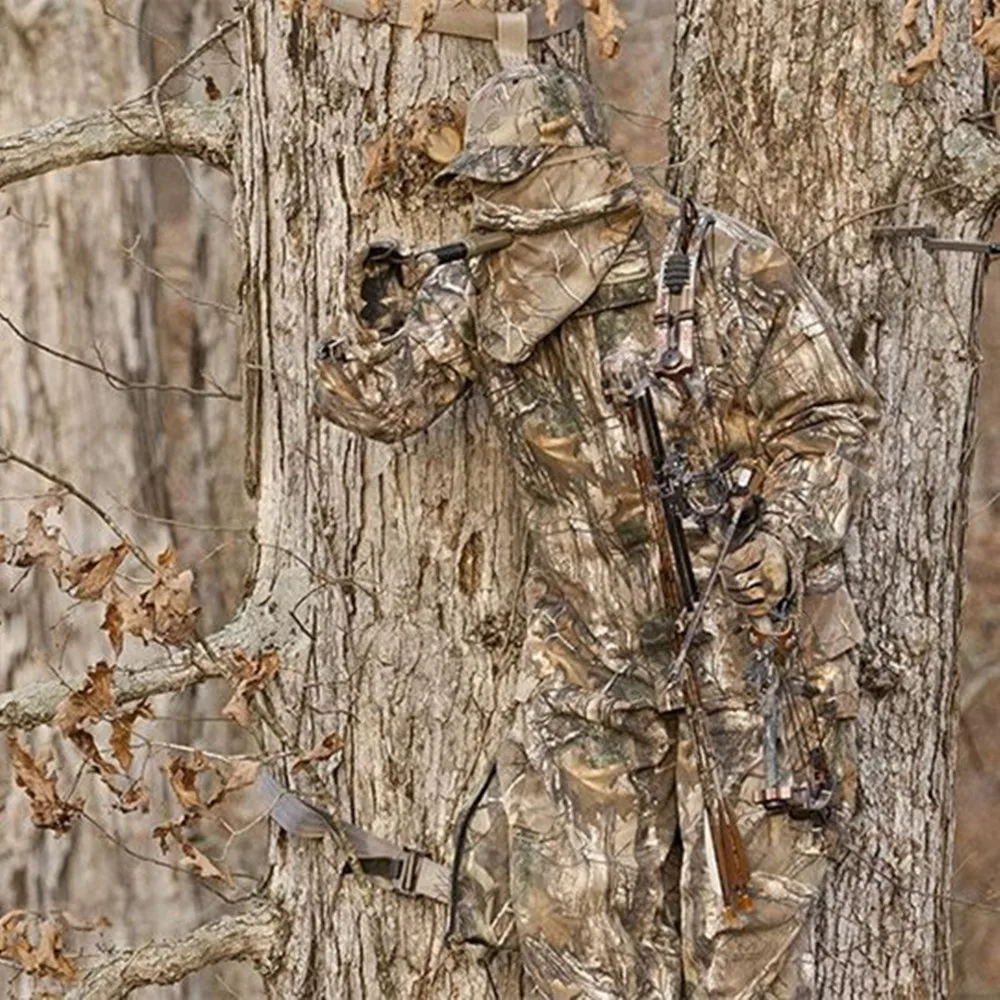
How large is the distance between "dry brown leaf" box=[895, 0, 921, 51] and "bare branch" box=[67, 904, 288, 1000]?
2.24 meters

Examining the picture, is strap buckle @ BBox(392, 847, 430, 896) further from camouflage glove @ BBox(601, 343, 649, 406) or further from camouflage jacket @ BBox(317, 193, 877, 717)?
camouflage glove @ BBox(601, 343, 649, 406)

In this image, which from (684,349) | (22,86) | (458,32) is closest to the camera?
(684,349)

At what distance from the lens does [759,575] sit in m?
5.38

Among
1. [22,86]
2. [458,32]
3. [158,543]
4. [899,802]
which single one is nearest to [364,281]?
[458,32]

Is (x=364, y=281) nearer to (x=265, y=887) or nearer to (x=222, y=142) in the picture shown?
(x=222, y=142)

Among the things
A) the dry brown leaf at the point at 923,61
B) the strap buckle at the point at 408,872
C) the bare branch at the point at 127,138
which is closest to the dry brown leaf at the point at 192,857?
the strap buckle at the point at 408,872

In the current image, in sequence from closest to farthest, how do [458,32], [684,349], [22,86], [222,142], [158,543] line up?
[684,349] → [458,32] → [222,142] → [22,86] → [158,543]

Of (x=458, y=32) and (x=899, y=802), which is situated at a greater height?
(x=458, y=32)

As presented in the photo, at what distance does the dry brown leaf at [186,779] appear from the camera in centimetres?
613

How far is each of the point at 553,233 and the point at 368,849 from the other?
1453 millimetres

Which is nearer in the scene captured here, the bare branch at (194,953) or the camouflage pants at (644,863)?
the camouflage pants at (644,863)

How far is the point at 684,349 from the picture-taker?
5.53 meters

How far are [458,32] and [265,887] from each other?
1.88 metres

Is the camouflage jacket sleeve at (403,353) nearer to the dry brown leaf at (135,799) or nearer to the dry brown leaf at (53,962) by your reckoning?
the dry brown leaf at (135,799)
